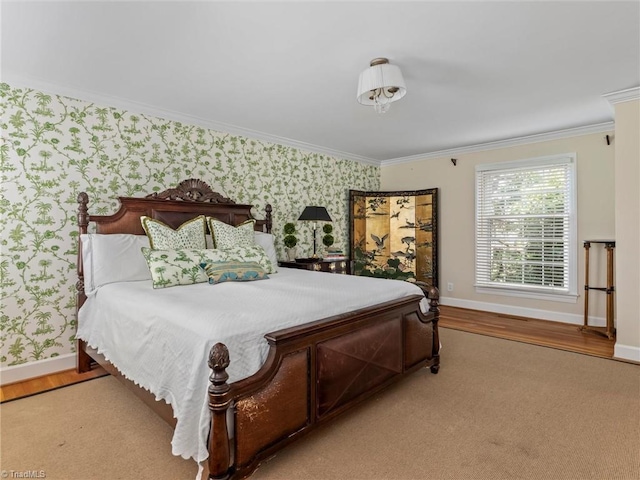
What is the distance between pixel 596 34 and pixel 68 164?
13.0ft

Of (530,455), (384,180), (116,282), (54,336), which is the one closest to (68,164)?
(116,282)

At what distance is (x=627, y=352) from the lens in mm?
3102

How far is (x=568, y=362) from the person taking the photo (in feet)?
9.96

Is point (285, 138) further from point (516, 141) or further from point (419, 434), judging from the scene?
point (419, 434)

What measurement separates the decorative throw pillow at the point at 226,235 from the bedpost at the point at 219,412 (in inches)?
80.5

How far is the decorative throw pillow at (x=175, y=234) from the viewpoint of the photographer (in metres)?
2.96

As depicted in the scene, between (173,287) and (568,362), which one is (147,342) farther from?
(568,362)

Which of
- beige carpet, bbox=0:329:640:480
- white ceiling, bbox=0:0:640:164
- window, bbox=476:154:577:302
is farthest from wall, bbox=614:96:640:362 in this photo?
window, bbox=476:154:577:302

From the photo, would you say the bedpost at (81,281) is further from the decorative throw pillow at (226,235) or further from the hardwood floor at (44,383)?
the decorative throw pillow at (226,235)

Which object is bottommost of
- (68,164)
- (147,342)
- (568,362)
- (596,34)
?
(568,362)

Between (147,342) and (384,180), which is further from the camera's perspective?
(384,180)

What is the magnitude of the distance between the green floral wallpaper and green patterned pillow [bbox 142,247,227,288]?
31.9 inches

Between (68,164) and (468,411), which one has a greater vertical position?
(68,164)

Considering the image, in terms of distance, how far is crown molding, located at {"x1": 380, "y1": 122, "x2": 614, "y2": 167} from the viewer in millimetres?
4059
